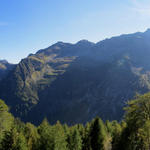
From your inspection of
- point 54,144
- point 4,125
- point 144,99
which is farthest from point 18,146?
point 144,99

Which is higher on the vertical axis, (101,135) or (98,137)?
(101,135)

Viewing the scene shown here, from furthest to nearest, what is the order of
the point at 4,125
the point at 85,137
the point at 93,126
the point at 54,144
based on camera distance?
the point at 85,137, the point at 93,126, the point at 4,125, the point at 54,144

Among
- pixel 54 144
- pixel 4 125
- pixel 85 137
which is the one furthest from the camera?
pixel 85 137

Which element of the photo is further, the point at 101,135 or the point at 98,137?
the point at 101,135

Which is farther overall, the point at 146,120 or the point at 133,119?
the point at 133,119

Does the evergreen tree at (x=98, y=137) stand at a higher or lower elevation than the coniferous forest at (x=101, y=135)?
lower

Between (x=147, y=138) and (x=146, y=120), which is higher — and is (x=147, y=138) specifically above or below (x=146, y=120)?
below

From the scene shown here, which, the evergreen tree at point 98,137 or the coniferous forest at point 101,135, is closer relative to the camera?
the coniferous forest at point 101,135

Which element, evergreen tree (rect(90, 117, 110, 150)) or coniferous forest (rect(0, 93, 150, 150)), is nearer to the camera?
coniferous forest (rect(0, 93, 150, 150))

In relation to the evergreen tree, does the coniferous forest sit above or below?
above

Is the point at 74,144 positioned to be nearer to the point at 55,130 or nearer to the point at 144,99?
the point at 55,130

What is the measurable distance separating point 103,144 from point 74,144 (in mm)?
8329

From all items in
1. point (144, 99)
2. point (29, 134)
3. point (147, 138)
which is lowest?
point (29, 134)

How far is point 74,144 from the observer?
49.9 m
